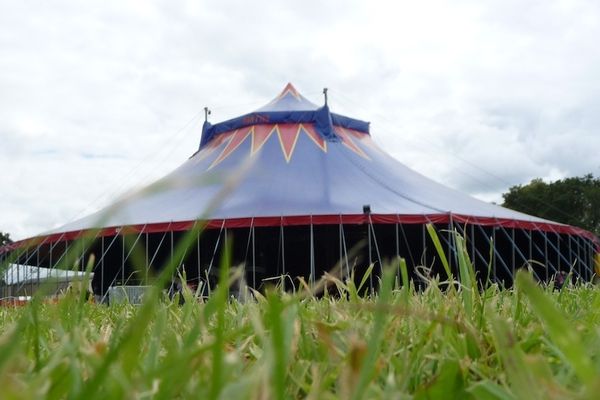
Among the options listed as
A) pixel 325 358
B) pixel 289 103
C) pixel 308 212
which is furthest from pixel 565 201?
pixel 325 358

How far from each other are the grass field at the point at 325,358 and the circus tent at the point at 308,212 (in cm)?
639

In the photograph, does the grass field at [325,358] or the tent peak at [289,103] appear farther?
the tent peak at [289,103]

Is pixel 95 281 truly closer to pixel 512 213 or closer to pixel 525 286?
pixel 512 213

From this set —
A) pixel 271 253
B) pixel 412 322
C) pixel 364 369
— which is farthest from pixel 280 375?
pixel 271 253

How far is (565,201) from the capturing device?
2719cm

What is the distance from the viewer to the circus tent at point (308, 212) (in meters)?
7.84

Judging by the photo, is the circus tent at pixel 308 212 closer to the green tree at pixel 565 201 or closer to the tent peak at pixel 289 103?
the tent peak at pixel 289 103

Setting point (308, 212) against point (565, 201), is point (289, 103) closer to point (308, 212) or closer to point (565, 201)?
point (308, 212)

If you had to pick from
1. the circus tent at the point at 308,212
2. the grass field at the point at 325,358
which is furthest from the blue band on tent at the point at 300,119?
the grass field at the point at 325,358

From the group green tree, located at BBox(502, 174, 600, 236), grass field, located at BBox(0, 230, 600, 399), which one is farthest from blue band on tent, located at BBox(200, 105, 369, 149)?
green tree, located at BBox(502, 174, 600, 236)

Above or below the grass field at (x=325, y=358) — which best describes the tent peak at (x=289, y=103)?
above

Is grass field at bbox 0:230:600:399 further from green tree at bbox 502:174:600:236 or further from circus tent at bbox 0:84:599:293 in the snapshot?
green tree at bbox 502:174:600:236

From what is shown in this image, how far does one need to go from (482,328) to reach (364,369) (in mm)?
346

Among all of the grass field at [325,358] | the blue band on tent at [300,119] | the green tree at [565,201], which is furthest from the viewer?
the green tree at [565,201]
